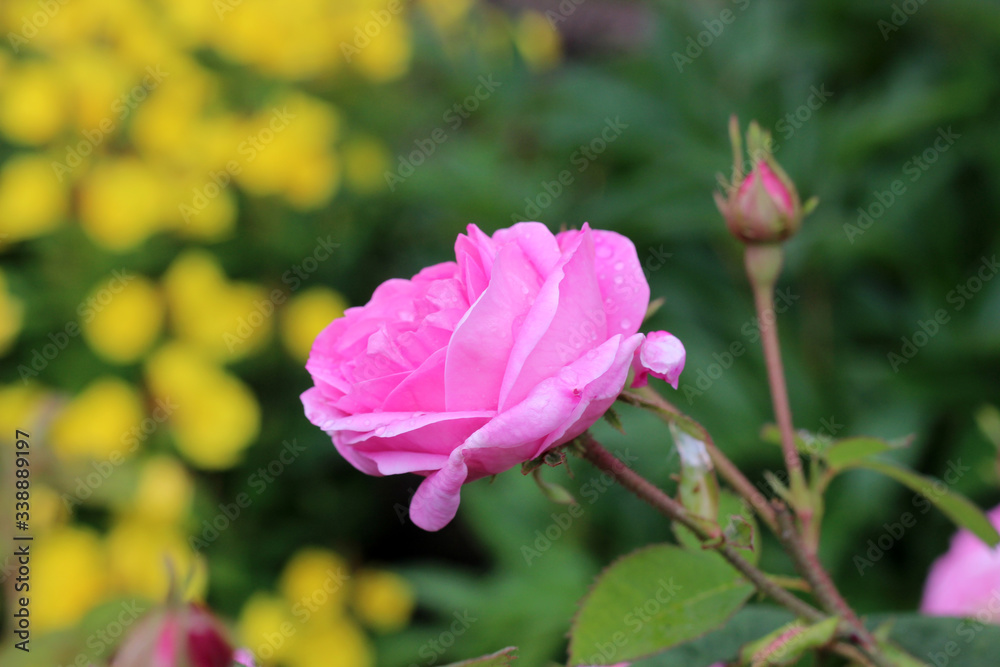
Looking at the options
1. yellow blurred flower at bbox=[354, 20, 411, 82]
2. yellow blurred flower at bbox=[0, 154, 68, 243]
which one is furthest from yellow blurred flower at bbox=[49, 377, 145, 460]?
yellow blurred flower at bbox=[354, 20, 411, 82]

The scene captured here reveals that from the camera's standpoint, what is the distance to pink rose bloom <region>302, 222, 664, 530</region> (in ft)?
0.99

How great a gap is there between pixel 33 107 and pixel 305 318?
1.90 feet

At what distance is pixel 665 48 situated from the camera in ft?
4.15

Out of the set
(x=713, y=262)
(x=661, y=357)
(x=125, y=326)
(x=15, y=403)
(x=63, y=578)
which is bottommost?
(x=63, y=578)

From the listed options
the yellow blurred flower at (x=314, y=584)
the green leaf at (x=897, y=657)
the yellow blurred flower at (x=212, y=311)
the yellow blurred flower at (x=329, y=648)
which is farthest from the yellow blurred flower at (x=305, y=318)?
the green leaf at (x=897, y=657)

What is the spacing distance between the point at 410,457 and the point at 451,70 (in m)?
1.24

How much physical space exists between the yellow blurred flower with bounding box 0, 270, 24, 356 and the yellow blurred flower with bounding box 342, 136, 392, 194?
0.56 meters

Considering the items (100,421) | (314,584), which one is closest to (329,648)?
(314,584)

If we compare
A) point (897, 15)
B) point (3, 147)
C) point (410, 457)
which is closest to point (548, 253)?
point (410, 457)

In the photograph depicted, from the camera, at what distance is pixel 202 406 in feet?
4.09

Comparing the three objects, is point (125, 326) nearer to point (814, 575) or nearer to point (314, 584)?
point (314, 584)

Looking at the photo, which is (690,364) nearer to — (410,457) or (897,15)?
(897,15)

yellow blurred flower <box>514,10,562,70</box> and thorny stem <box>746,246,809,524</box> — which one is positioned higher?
thorny stem <box>746,246,809,524</box>

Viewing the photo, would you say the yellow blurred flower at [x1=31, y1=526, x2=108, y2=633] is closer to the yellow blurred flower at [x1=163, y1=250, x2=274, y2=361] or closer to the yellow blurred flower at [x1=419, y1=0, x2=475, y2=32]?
the yellow blurred flower at [x1=163, y1=250, x2=274, y2=361]
